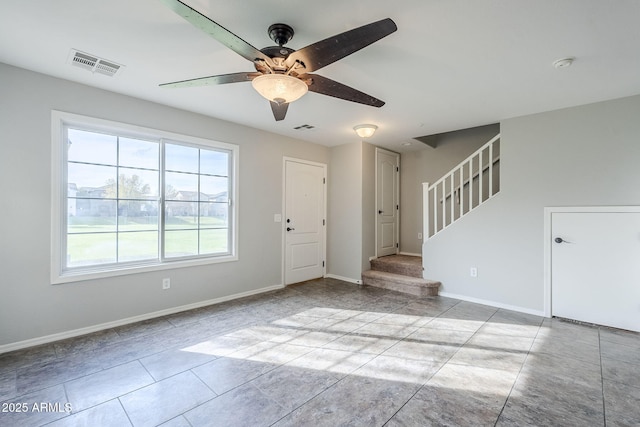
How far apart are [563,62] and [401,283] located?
10.5 feet

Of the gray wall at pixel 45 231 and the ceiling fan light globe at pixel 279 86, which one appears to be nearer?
the ceiling fan light globe at pixel 279 86

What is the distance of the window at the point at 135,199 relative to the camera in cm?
280

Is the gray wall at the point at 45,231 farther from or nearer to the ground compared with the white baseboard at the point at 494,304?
farther from the ground

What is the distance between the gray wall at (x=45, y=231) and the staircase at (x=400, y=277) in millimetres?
2392

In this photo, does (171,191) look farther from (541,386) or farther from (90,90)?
(541,386)

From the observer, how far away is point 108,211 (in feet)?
9.95

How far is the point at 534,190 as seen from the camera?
3.46 m

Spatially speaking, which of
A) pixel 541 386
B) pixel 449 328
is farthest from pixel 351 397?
pixel 449 328

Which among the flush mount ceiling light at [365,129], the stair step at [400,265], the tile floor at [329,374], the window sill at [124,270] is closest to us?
the tile floor at [329,374]

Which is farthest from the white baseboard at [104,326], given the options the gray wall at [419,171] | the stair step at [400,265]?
the gray wall at [419,171]

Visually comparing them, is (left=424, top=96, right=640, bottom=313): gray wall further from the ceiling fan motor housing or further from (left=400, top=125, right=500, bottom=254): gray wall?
the ceiling fan motor housing

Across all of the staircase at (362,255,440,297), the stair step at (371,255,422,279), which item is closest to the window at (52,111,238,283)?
the staircase at (362,255,440,297)

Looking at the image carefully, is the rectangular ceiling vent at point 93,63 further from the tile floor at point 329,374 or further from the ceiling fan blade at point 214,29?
the tile floor at point 329,374

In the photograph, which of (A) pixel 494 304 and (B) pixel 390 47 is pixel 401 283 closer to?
(A) pixel 494 304
